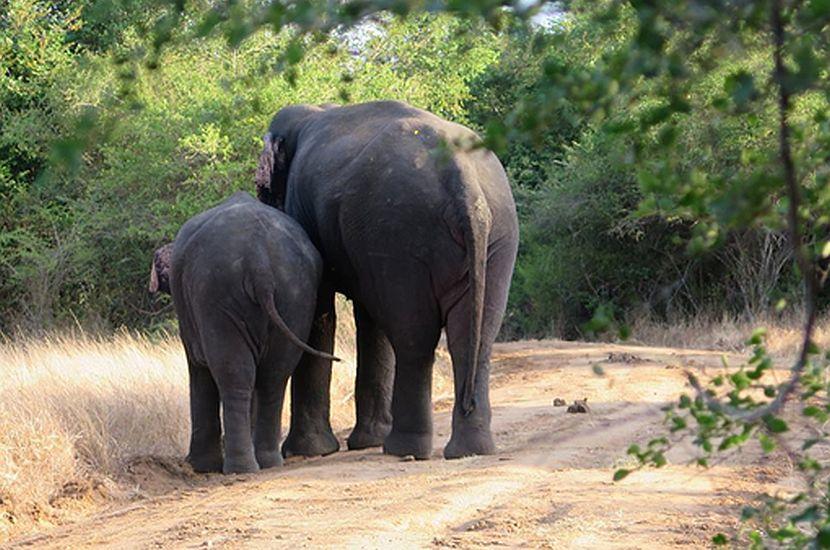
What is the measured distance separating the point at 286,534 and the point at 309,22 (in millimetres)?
5094

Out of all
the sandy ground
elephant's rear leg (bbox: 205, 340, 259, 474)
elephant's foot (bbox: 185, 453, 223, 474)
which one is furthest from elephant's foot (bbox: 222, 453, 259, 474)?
elephant's foot (bbox: 185, 453, 223, 474)

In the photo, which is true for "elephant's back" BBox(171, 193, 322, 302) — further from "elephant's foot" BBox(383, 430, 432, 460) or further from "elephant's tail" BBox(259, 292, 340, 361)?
"elephant's foot" BBox(383, 430, 432, 460)

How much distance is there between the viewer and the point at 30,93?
2589cm

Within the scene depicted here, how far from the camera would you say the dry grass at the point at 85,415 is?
30.4 ft

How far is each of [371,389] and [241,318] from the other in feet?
6.21

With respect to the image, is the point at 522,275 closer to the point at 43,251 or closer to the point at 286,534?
the point at 43,251

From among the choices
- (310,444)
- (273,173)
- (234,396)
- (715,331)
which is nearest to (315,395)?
(310,444)

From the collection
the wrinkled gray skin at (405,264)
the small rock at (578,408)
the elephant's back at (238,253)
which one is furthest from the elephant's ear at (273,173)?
the small rock at (578,408)

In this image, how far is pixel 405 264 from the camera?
11.0 meters

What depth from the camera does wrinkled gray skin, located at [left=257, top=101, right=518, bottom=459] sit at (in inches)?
423

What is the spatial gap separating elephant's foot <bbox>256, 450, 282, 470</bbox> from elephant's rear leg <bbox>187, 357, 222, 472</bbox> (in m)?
0.29

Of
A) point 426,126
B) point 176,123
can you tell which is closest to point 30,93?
A: point 176,123

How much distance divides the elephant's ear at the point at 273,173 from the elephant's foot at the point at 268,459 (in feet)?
9.13

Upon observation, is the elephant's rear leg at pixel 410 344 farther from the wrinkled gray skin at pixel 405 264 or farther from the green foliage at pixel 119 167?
the green foliage at pixel 119 167
